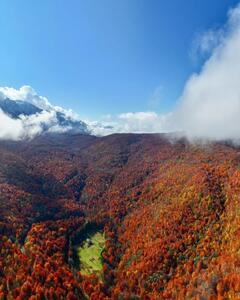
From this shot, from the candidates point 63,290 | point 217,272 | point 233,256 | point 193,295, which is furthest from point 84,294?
point 233,256

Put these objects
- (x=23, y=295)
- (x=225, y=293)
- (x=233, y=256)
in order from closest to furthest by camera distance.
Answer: (x=225, y=293) → (x=23, y=295) → (x=233, y=256)

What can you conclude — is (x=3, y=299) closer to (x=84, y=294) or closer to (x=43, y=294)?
(x=43, y=294)

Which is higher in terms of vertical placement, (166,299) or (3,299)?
(3,299)

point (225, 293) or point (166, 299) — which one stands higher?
point (225, 293)

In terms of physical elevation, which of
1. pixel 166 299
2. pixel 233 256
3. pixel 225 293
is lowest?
pixel 166 299

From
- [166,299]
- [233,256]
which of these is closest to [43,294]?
[166,299]

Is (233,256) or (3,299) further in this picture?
(233,256)

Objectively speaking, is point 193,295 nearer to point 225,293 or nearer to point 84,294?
point 225,293

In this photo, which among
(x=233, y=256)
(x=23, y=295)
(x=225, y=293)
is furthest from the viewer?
(x=233, y=256)

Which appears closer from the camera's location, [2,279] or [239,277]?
[239,277]
